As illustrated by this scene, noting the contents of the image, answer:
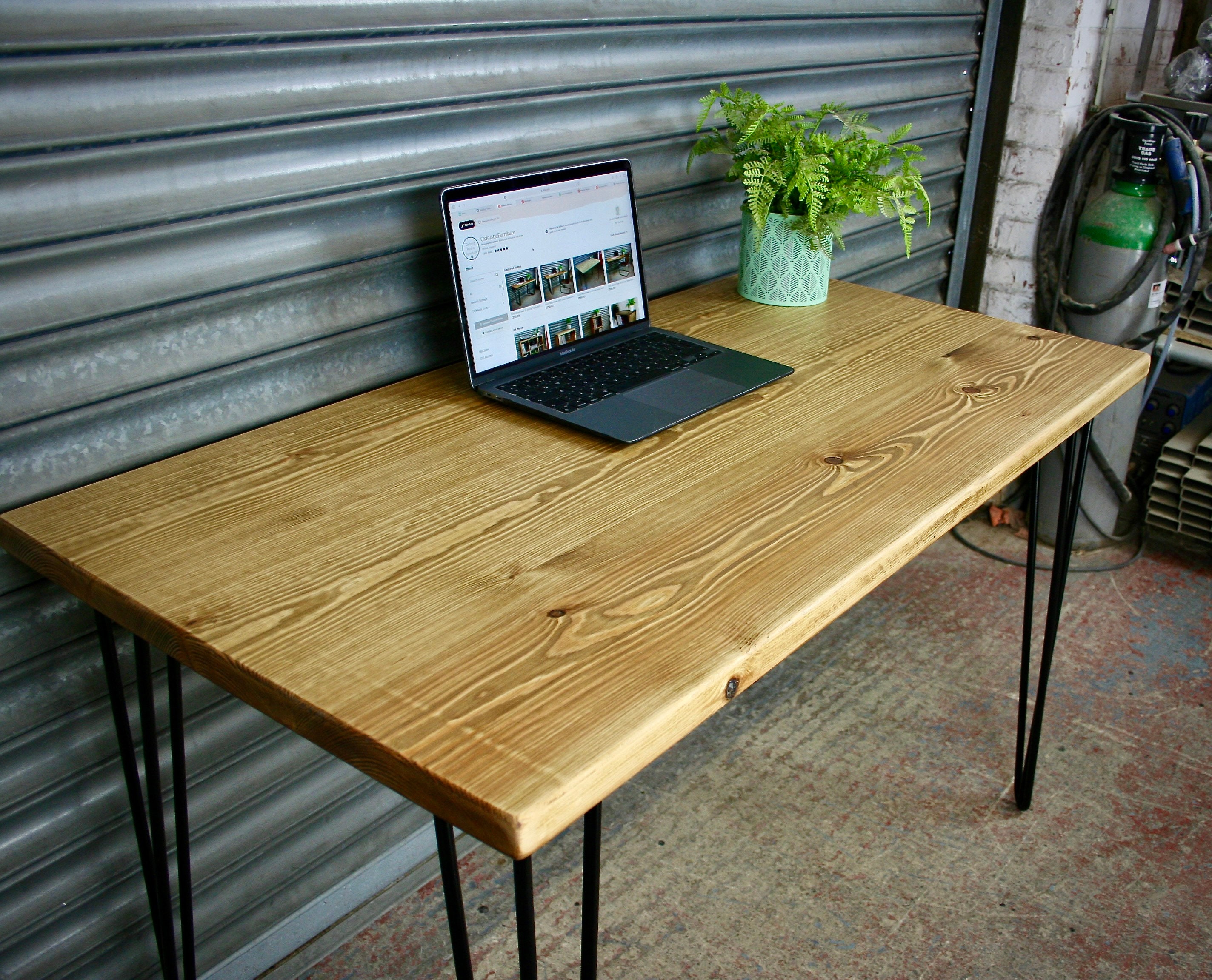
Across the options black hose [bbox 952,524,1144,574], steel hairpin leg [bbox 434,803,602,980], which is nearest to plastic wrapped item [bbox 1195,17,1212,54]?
black hose [bbox 952,524,1144,574]

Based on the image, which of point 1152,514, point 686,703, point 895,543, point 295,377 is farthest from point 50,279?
point 1152,514

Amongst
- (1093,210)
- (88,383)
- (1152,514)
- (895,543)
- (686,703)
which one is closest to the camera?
(686,703)

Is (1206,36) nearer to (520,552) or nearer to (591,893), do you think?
(520,552)

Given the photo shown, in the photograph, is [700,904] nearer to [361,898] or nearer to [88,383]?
[361,898]

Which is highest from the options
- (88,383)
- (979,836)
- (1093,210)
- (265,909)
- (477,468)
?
(88,383)

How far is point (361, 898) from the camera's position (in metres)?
1.76

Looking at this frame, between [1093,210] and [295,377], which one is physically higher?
[295,377]

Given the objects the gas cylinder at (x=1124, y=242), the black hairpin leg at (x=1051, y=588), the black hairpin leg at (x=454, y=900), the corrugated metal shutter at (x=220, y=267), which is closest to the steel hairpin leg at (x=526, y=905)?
the black hairpin leg at (x=454, y=900)

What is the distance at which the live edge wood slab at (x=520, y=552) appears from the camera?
0.78 meters

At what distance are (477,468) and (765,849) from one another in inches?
40.6

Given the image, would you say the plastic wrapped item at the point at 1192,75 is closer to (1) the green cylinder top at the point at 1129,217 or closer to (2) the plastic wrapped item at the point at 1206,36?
(2) the plastic wrapped item at the point at 1206,36

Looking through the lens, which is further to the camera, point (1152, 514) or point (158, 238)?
point (1152, 514)

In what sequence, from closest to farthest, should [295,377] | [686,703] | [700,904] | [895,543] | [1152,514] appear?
[686,703], [895,543], [295,377], [700,904], [1152,514]

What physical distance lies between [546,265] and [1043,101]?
1792mm
